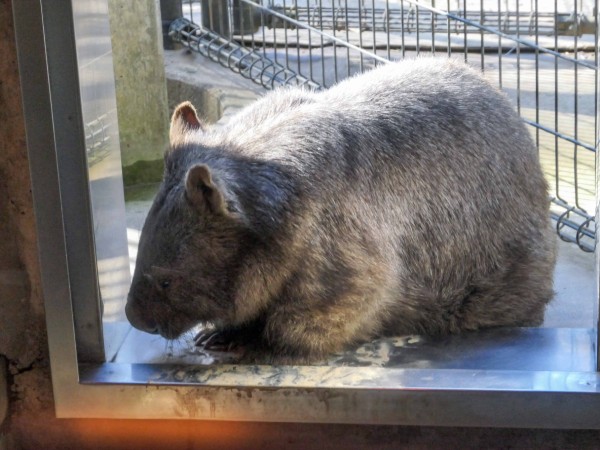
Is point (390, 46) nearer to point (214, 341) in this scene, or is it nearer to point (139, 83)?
point (139, 83)

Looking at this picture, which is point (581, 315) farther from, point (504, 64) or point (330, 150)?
point (504, 64)

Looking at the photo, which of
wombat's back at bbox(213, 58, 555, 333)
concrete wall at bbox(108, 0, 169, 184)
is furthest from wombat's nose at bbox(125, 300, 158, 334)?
concrete wall at bbox(108, 0, 169, 184)

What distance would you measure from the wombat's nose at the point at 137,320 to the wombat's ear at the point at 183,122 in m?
0.61

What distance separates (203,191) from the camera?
316 cm

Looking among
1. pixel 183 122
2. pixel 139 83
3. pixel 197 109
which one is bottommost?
pixel 197 109

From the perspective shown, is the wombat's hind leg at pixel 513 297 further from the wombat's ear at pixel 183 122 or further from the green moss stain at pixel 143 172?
the green moss stain at pixel 143 172

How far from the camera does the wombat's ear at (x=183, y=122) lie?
11.6ft

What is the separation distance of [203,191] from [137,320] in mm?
464

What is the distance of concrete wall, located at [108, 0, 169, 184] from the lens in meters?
7.32

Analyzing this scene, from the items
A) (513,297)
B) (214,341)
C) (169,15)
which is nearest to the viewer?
(214,341)

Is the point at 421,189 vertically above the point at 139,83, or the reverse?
the point at 421,189

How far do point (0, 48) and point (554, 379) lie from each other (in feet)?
6.14

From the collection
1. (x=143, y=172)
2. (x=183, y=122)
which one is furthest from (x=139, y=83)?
(x=183, y=122)

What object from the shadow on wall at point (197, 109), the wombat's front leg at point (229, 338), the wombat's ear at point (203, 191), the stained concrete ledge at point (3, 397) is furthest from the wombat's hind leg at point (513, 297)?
the shadow on wall at point (197, 109)
